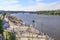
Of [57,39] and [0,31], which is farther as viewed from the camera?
[57,39]

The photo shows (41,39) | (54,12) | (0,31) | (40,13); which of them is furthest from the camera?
(40,13)

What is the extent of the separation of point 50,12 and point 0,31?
74.6 meters

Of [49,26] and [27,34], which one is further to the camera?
[49,26]

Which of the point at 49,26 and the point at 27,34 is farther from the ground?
the point at 27,34

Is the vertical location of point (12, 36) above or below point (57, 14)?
above

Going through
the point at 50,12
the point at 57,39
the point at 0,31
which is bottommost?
the point at 50,12

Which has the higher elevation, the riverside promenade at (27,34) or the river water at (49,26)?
the riverside promenade at (27,34)

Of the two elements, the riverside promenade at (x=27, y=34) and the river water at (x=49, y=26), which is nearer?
the riverside promenade at (x=27, y=34)

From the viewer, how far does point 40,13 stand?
329 feet

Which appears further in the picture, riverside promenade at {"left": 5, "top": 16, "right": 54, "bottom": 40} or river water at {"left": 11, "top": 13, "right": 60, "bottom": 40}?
river water at {"left": 11, "top": 13, "right": 60, "bottom": 40}

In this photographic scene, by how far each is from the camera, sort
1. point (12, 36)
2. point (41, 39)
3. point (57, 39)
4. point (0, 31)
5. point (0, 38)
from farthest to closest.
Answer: point (57, 39), point (41, 39), point (0, 31), point (0, 38), point (12, 36)

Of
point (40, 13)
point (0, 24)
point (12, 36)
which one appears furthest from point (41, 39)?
point (40, 13)

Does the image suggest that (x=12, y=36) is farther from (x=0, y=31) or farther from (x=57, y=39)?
(x=57, y=39)

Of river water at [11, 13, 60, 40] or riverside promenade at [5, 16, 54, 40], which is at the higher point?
riverside promenade at [5, 16, 54, 40]
